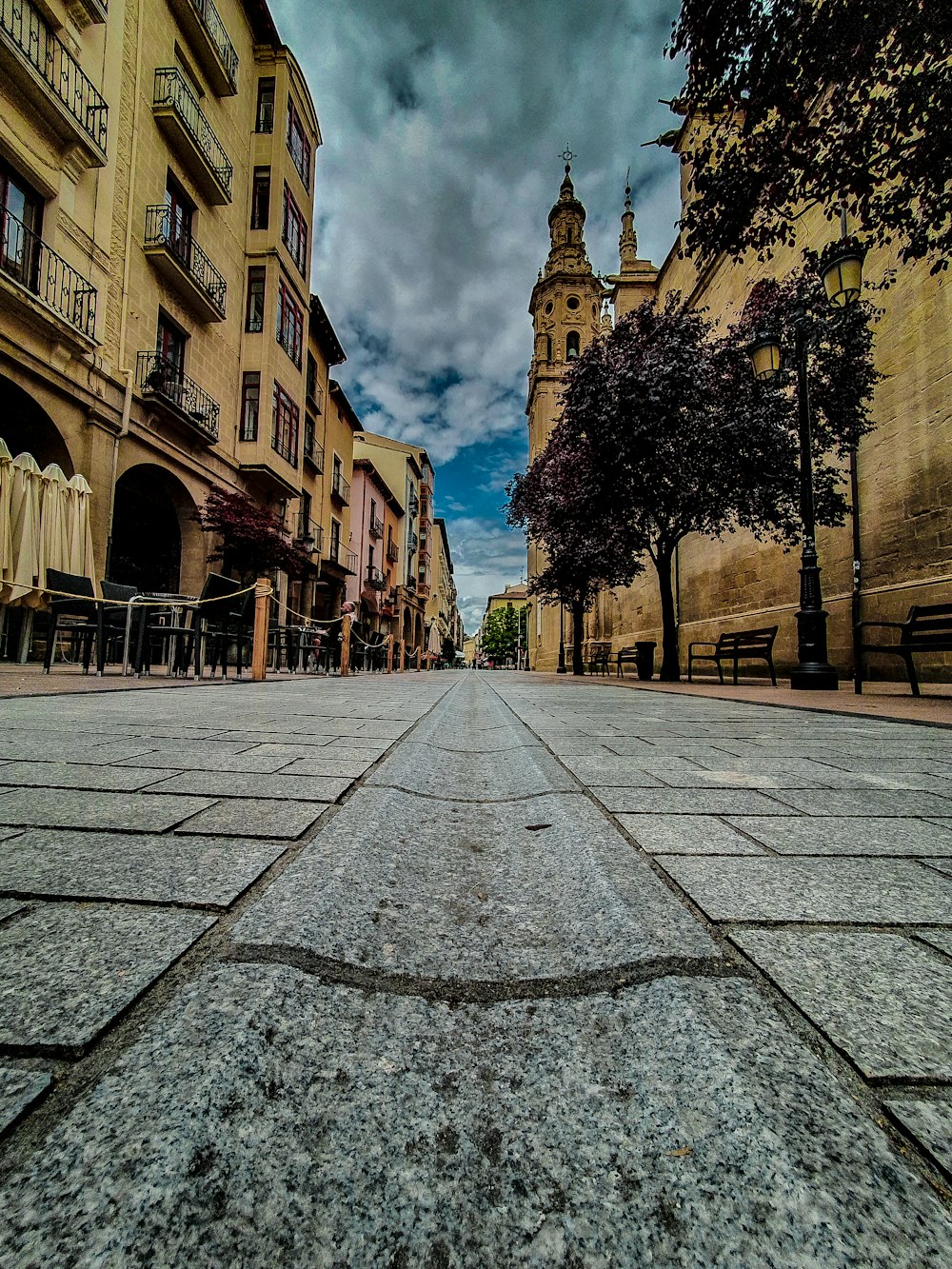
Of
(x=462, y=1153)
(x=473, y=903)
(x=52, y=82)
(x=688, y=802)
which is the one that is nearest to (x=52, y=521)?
(x=52, y=82)

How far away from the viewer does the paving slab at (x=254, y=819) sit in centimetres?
127

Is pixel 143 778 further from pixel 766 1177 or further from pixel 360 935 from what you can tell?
pixel 766 1177

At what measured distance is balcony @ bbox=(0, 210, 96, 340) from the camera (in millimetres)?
8516

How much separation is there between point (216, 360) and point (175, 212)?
2849 mm

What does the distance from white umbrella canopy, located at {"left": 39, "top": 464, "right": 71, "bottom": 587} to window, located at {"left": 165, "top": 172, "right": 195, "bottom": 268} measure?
6.64 metres

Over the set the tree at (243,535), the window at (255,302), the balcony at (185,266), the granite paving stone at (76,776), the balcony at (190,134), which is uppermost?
the balcony at (190,134)

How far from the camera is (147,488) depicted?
12.8 m

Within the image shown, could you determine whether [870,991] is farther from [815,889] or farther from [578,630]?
[578,630]

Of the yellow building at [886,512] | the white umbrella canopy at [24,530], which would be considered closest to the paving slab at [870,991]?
the yellow building at [886,512]

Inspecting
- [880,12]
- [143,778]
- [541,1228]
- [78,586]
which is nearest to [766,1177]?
[541,1228]

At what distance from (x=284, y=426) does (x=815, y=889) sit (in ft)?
59.8

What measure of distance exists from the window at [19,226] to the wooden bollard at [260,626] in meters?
5.65

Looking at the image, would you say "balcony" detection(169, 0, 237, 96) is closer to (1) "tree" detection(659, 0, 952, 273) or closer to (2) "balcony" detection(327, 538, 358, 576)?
(1) "tree" detection(659, 0, 952, 273)

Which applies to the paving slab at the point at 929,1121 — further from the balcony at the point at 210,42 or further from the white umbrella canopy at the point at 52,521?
the balcony at the point at 210,42
